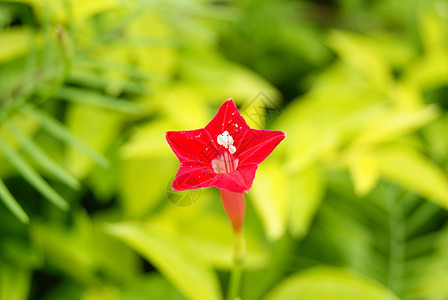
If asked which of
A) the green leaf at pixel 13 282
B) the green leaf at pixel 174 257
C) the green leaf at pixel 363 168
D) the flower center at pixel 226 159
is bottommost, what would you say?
the green leaf at pixel 13 282

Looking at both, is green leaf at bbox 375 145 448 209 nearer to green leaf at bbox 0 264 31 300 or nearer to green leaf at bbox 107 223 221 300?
green leaf at bbox 107 223 221 300

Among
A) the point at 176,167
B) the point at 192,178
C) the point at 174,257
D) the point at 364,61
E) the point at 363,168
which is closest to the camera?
the point at 192,178

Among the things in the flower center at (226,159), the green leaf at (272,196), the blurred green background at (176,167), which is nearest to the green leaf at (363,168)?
the blurred green background at (176,167)

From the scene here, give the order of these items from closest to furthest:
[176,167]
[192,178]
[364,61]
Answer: [192,178], [176,167], [364,61]

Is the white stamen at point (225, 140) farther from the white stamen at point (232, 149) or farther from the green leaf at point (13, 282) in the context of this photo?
the green leaf at point (13, 282)

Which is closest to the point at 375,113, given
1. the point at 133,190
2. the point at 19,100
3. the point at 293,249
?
the point at 293,249

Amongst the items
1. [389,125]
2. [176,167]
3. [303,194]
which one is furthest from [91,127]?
[389,125]

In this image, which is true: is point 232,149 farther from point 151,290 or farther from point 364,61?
point 364,61
